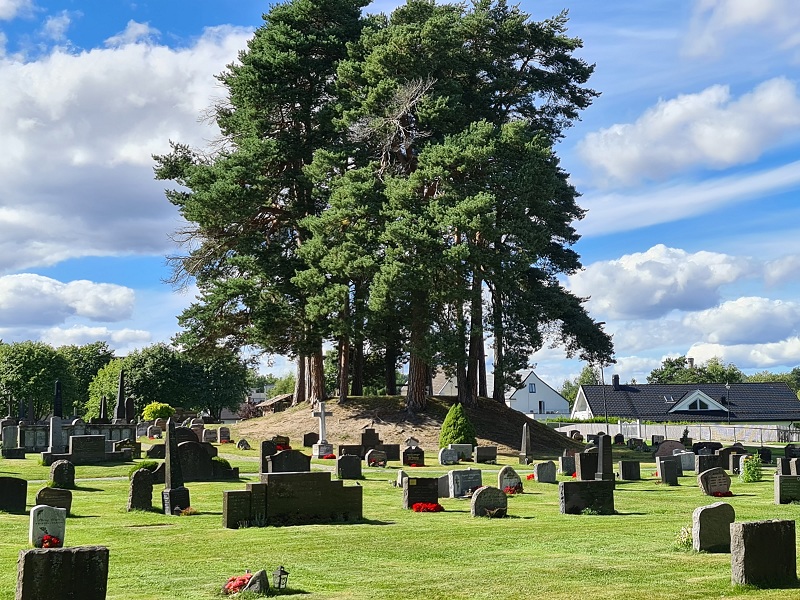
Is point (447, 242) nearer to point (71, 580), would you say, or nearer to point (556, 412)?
point (71, 580)

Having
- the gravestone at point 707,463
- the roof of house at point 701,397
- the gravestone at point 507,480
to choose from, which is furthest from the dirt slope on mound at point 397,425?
the roof of house at point 701,397

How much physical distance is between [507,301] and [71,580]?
139 ft

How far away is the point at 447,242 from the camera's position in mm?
45406

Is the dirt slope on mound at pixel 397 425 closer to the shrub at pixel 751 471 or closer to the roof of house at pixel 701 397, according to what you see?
the shrub at pixel 751 471

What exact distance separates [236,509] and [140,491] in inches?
143

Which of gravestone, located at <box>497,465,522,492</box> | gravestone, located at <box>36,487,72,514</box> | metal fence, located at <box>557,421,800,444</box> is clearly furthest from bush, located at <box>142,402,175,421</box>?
gravestone, located at <box>36,487,72,514</box>

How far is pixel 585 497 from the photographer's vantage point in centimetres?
2048

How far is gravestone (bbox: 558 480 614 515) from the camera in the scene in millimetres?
20375

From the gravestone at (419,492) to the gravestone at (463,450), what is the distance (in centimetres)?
1550

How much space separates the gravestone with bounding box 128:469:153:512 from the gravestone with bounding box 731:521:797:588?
44.4 feet

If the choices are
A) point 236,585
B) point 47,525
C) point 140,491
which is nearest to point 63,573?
point 236,585

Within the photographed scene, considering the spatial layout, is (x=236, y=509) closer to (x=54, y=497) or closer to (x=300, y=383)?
(x=54, y=497)

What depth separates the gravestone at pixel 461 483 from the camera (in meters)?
24.0

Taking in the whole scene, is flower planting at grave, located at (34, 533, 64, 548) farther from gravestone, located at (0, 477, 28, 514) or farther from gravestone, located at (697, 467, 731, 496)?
gravestone, located at (697, 467, 731, 496)
